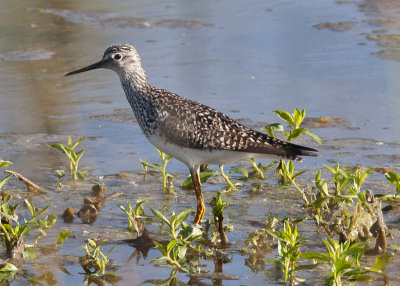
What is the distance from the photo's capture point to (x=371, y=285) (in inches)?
196

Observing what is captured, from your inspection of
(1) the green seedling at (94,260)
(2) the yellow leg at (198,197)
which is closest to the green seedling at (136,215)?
(1) the green seedling at (94,260)

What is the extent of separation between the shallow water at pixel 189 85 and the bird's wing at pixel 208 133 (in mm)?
500

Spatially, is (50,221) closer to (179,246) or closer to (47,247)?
(47,247)

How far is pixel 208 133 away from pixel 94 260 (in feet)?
5.39

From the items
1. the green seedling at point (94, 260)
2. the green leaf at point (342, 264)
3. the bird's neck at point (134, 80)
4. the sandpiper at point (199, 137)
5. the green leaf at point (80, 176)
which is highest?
the bird's neck at point (134, 80)

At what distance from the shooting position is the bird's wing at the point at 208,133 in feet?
20.9

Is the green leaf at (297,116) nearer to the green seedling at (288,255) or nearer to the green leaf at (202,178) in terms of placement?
the green leaf at (202,178)

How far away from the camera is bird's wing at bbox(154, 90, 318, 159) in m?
6.37

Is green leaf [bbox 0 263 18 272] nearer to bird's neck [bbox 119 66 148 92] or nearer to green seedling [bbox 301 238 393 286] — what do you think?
green seedling [bbox 301 238 393 286]

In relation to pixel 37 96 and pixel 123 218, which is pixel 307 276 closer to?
pixel 123 218

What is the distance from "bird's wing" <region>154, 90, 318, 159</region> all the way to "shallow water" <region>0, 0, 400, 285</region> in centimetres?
50

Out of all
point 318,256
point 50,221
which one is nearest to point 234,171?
point 50,221

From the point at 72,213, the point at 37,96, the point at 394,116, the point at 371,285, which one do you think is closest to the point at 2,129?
the point at 37,96

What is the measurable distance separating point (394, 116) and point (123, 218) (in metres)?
3.36
